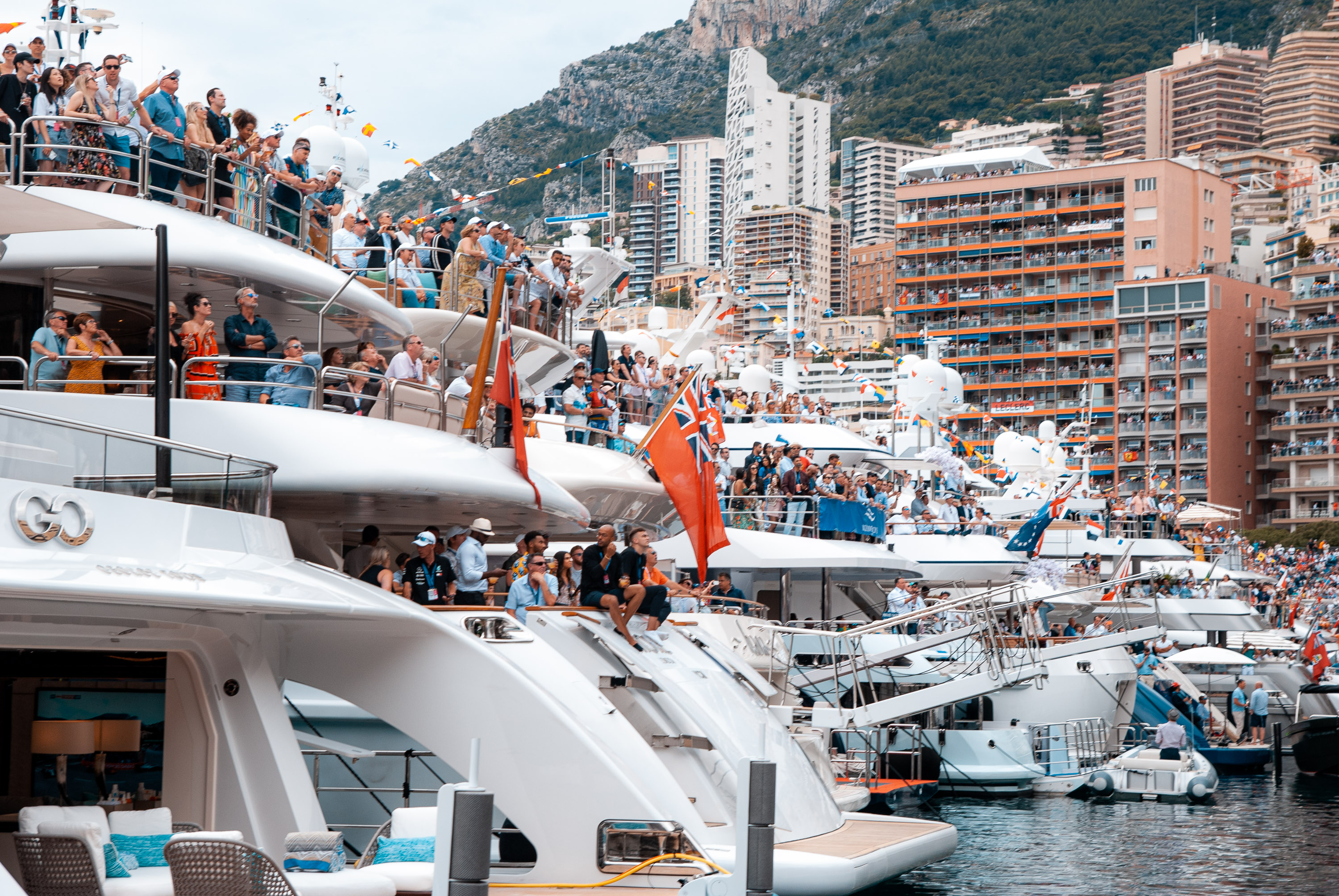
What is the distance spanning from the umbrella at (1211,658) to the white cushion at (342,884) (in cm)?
3366

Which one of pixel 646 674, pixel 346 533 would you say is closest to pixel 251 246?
pixel 346 533

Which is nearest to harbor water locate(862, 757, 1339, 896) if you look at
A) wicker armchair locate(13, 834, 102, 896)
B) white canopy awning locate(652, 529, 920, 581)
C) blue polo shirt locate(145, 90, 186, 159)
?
white canopy awning locate(652, 529, 920, 581)

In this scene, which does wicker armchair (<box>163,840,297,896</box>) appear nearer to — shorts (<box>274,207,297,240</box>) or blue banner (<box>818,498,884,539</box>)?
shorts (<box>274,207,297,240</box>)

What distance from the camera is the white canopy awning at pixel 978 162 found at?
327ft

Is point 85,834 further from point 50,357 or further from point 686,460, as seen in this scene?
point 686,460

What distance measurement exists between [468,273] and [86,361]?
759 centimetres

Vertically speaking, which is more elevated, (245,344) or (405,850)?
(245,344)

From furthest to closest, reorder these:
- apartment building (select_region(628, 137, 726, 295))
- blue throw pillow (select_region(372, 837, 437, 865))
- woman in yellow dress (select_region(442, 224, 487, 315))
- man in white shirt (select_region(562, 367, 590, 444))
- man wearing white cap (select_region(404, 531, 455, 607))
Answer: apartment building (select_region(628, 137, 726, 295)) < man in white shirt (select_region(562, 367, 590, 444)) < woman in yellow dress (select_region(442, 224, 487, 315)) < man wearing white cap (select_region(404, 531, 455, 607)) < blue throw pillow (select_region(372, 837, 437, 865))

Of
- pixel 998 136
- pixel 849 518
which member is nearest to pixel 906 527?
pixel 849 518

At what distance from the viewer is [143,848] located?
10.9 metres

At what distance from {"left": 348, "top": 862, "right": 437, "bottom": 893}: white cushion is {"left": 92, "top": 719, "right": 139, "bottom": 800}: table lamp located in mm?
3023

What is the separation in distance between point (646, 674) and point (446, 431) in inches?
124

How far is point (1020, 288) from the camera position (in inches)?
3912

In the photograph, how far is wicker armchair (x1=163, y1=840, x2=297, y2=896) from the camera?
968 cm
